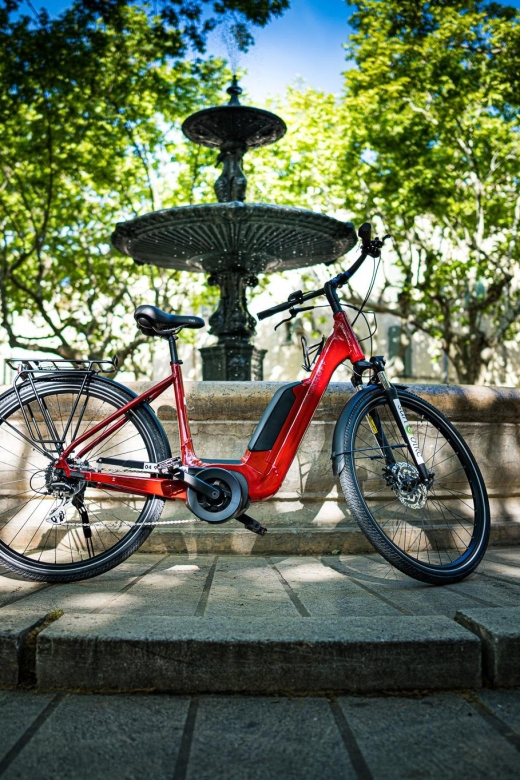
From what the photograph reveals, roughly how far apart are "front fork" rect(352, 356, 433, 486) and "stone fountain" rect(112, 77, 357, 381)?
2.86m

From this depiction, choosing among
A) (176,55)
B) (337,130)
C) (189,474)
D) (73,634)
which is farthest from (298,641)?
(337,130)

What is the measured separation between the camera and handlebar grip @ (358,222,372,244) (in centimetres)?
322

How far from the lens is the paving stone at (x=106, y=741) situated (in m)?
1.56

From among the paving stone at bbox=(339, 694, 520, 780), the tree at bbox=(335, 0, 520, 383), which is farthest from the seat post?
the tree at bbox=(335, 0, 520, 383)

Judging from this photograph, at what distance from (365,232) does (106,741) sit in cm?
242

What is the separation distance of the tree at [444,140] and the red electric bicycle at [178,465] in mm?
11638

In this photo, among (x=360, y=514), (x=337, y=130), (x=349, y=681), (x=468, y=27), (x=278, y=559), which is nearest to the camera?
(x=349, y=681)

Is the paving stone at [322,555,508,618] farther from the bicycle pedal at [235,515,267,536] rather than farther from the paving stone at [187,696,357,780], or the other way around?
the paving stone at [187,696,357,780]

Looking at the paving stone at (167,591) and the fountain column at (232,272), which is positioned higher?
the fountain column at (232,272)

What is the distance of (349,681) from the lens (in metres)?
2.00

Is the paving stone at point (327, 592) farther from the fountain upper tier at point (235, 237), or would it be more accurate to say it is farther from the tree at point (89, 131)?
the tree at point (89, 131)

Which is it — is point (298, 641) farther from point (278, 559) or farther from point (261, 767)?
point (278, 559)

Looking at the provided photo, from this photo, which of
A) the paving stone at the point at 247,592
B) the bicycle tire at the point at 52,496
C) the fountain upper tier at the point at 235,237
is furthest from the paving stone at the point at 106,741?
the fountain upper tier at the point at 235,237

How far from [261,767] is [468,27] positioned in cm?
1422
